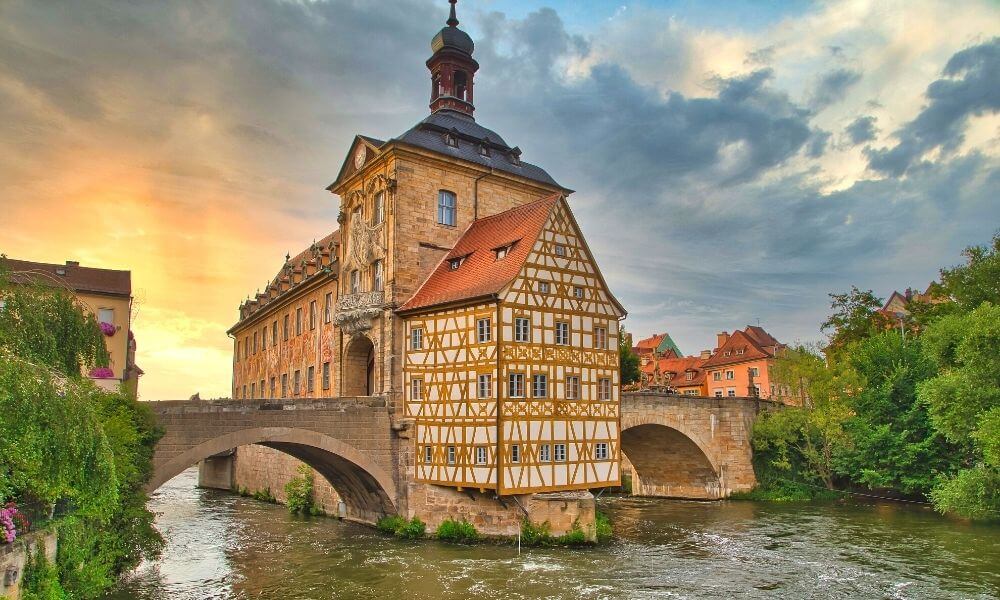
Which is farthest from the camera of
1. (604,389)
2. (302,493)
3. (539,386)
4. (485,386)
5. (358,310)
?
(302,493)

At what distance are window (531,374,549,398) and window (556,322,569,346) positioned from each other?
1.30 m

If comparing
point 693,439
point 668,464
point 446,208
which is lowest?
point 668,464

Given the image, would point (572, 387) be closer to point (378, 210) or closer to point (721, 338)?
point (378, 210)

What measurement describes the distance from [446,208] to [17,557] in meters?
18.5

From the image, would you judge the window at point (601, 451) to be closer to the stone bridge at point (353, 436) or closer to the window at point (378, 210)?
the stone bridge at point (353, 436)

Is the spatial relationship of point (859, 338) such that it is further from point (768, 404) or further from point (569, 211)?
point (569, 211)

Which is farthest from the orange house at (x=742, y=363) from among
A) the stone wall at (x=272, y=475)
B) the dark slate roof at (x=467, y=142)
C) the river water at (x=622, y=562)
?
the stone wall at (x=272, y=475)

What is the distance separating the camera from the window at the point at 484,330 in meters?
21.9

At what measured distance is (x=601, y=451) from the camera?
77.4 ft

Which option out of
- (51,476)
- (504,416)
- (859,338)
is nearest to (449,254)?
(504,416)

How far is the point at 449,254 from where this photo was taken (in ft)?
85.9

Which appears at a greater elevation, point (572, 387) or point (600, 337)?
point (600, 337)

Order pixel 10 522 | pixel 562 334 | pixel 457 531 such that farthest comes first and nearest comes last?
pixel 562 334 → pixel 457 531 → pixel 10 522

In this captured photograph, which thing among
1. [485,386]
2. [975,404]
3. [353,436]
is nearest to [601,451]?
[485,386]
